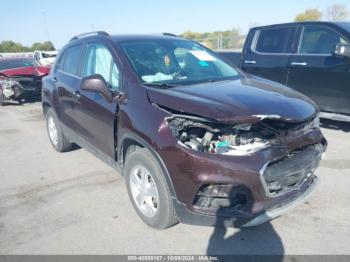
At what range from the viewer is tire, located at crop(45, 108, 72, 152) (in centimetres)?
561

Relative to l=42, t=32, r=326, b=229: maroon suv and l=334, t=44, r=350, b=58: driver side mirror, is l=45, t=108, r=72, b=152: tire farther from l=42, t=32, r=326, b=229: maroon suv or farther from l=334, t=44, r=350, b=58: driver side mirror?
l=334, t=44, r=350, b=58: driver side mirror

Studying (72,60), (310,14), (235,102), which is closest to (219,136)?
(235,102)

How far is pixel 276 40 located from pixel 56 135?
180 inches

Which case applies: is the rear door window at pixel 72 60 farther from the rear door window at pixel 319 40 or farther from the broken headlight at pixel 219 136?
the rear door window at pixel 319 40

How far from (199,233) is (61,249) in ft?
4.25

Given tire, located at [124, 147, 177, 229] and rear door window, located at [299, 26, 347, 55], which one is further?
rear door window, located at [299, 26, 347, 55]

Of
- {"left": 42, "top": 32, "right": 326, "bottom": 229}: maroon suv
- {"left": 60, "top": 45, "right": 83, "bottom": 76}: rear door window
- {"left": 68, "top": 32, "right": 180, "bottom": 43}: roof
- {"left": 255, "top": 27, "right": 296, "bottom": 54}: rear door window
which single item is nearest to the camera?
{"left": 42, "top": 32, "right": 326, "bottom": 229}: maroon suv

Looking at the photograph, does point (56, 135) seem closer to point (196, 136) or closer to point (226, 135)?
point (196, 136)

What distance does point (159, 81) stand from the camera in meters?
3.65

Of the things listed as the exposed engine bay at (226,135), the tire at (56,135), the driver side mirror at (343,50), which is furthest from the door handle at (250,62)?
the exposed engine bay at (226,135)

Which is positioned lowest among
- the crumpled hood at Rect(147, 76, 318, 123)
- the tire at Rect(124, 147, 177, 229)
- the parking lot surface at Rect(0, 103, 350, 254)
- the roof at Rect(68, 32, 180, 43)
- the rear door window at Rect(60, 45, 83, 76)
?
the parking lot surface at Rect(0, 103, 350, 254)

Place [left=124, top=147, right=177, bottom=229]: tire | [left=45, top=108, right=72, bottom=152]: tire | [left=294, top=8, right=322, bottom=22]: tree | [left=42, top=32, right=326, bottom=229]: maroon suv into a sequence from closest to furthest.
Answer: [left=42, top=32, right=326, bottom=229]: maroon suv, [left=124, top=147, right=177, bottom=229]: tire, [left=45, top=108, right=72, bottom=152]: tire, [left=294, top=8, right=322, bottom=22]: tree

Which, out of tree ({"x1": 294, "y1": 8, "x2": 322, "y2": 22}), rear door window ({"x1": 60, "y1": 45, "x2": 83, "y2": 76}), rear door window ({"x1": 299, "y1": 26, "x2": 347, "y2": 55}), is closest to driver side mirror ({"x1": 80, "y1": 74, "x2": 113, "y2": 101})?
rear door window ({"x1": 60, "y1": 45, "x2": 83, "y2": 76})

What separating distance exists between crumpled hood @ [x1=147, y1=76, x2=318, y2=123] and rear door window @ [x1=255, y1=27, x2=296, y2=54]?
3.45 metres
